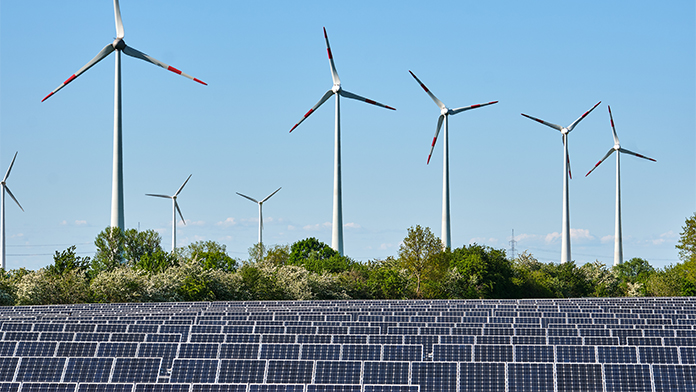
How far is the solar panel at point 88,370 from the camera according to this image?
26.1 metres

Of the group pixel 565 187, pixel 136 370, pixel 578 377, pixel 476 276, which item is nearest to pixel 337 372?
pixel 136 370

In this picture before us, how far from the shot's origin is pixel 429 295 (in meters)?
84.8

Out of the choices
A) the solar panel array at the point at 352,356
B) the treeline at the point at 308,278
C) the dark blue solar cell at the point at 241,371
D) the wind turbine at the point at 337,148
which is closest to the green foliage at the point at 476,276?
the treeline at the point at 308,278

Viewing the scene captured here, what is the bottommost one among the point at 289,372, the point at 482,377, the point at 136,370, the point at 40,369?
the point at 40,369

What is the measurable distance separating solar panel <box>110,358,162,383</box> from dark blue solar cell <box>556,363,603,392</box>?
13.6 m

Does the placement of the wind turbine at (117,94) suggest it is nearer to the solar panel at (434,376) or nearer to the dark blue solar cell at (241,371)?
the dark blue solar cell at (241,371)

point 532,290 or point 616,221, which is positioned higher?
point 616,221

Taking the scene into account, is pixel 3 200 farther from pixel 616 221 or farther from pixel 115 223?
pixel 616 221

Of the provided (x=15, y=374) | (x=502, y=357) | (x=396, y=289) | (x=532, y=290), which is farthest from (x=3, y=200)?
(x=502, y=357)

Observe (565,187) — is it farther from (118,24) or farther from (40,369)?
(40,369)

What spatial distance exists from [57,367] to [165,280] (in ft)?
149

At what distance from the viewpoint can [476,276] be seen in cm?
8425

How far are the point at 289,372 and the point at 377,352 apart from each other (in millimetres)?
4226

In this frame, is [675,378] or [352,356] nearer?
[675,378]
